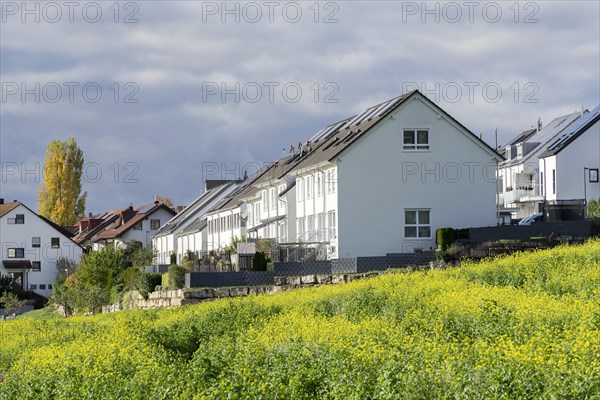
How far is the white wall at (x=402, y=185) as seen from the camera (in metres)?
55.9

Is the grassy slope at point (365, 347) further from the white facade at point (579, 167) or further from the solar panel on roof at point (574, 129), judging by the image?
the solar panel on roof at point (574, 129)

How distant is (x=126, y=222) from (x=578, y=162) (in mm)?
57370

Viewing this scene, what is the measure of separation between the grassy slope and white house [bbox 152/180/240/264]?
2297 inches

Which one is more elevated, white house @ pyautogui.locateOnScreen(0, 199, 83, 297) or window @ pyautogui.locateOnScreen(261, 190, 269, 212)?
window @ pyautogui.locateOnScreen(261, 190, 269, 212)

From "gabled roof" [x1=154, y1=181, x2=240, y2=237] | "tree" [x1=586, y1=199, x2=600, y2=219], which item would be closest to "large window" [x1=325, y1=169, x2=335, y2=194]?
"tree" [x1=586, y1=199, x2=600, y2=219]

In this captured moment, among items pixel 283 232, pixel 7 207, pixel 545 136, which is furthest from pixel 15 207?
pixel 545 136

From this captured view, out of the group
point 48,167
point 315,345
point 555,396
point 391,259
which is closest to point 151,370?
point 315,345

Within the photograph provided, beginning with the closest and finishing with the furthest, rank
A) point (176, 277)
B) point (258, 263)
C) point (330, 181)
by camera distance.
Answer: 1. point (176, 277)
2. point (258, 263)
3. point (330, 181)

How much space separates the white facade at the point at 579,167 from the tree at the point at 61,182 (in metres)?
62.4

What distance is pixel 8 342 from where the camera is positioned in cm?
3450

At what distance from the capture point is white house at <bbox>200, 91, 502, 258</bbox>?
5591 cm

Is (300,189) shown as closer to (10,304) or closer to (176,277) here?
(176,277)

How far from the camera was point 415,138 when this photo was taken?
57.0 meters

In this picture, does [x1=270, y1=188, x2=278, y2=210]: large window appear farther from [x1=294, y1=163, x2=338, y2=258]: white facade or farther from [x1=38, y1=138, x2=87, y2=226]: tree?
[x1=38, y1=138, x2=87, y2=226]: tree
